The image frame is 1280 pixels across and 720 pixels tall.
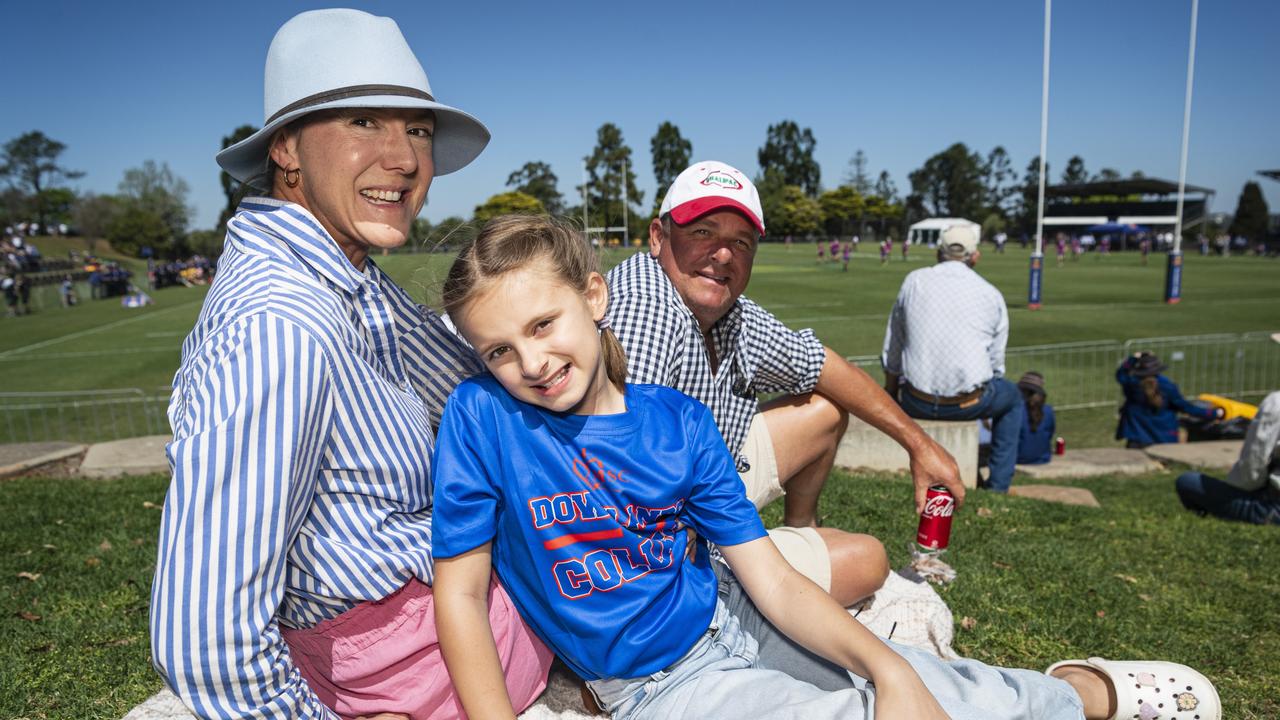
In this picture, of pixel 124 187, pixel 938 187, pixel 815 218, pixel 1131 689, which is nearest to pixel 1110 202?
pixel 938 187

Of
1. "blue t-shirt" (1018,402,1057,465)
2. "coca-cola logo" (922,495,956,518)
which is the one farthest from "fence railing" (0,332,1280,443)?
"coca-cola logo" (922,495,956,518)

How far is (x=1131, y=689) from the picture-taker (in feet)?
7.47

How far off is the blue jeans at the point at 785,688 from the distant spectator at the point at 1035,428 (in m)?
7.07

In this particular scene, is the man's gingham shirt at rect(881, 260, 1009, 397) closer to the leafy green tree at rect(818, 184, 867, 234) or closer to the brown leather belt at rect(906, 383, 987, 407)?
the brown leather belt at rect(906, 383, 987, 407)

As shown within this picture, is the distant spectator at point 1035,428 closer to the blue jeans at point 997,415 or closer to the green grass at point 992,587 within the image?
the blue jeans at point 997,415

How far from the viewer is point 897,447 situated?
720 cm

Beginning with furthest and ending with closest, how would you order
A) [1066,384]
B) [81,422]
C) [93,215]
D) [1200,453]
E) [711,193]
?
[93,215]
[1066,384]
[81,422]
[1200,453]
[711,193]

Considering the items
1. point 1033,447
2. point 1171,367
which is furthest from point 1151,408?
point 1171,367

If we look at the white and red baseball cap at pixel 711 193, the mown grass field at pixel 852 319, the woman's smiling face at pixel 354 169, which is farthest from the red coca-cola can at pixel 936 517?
the woman's smiling face at pixel 354 169

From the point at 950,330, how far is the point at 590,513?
18.7ft

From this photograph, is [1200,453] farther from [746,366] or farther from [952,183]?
[952,183]

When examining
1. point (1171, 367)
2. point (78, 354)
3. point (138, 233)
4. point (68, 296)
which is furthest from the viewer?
point (138, 233)

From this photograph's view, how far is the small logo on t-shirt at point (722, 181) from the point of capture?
9.57 ft

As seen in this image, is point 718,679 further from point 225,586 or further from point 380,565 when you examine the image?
point 225,586
